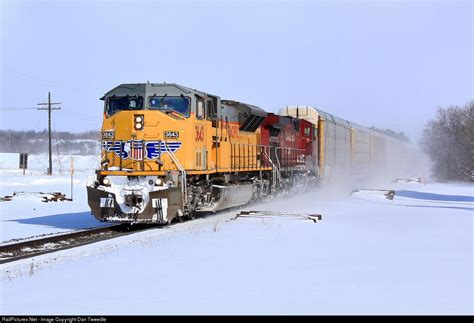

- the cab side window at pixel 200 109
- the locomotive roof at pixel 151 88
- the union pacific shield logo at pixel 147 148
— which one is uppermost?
the locomotive roof at pixel 151 88

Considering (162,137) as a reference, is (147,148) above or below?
below

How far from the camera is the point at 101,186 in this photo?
13750 millimetres

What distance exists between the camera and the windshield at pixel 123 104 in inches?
567

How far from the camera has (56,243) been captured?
477 inches

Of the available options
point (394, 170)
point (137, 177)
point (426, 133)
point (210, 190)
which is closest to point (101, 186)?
point (137, 177)

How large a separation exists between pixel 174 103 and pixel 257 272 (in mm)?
7778

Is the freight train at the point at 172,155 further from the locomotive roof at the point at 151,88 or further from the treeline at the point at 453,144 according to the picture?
the treeline at the point at 453,144

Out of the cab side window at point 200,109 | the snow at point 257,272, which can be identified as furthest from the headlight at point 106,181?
the cab side window at point 200,109

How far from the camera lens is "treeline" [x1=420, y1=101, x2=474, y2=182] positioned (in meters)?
61.5

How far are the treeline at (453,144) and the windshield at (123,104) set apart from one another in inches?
1934

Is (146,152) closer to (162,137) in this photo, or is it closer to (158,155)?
(158,155)

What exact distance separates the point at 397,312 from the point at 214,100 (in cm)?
1147

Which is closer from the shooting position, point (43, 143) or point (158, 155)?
point (158, 155)

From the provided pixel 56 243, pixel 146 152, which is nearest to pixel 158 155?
pixel 146 152
